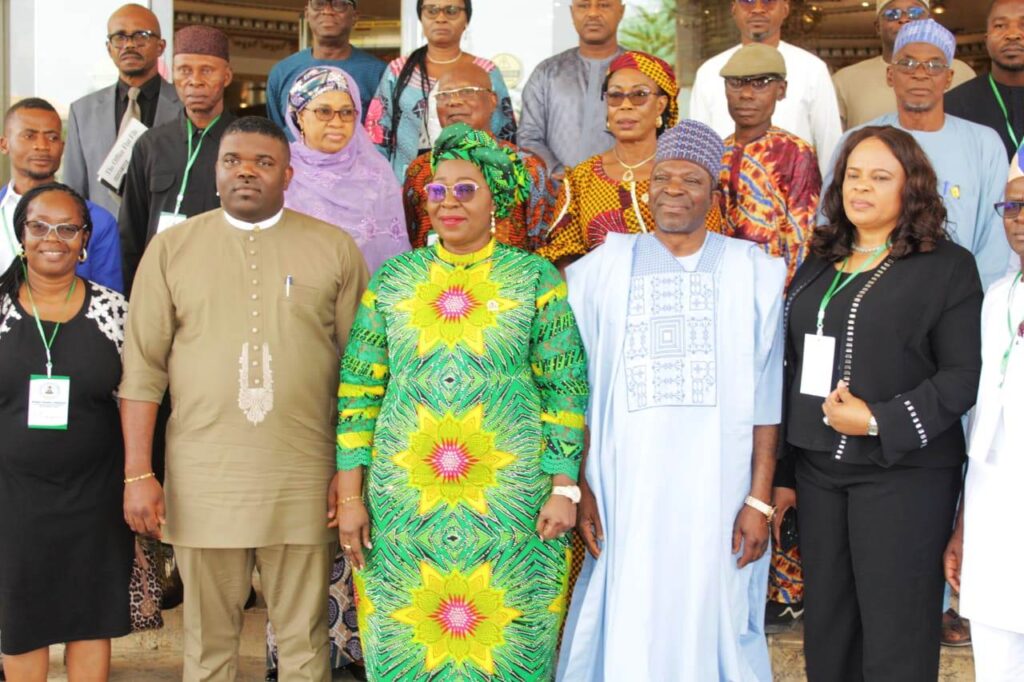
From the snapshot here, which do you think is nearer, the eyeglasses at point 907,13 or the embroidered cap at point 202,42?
the embroidered cap at point 202,42

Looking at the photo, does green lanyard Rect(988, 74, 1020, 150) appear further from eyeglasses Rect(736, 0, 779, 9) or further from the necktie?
the necktie

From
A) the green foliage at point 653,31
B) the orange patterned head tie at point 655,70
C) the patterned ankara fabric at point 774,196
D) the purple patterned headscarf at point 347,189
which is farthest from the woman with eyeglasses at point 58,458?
the green foliage at point 653,31

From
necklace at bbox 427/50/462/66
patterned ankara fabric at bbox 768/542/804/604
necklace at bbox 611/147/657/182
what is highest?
necklace at bbox 427/50/462/66

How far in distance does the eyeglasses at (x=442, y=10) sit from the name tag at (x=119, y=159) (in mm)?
1374

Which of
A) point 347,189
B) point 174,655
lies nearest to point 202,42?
point 347,189

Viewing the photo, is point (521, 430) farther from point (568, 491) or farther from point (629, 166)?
point (629, 166)

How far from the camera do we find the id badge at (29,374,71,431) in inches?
155

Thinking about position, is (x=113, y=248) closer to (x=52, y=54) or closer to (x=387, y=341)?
(x=387, y=341)

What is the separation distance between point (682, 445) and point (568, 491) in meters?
0.37

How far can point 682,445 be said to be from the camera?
368 centimetres

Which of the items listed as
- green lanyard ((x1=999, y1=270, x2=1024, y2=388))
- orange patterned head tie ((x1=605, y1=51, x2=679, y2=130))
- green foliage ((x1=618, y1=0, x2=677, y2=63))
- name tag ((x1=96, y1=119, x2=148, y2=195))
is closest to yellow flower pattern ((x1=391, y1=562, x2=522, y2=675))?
green lanyard ((x1=999, y1=270, x2=1024, y2=388))

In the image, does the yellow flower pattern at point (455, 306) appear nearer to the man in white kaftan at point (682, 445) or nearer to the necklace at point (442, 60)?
the man in white kaftan at point (682, 445)

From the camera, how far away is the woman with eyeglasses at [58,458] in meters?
3.96

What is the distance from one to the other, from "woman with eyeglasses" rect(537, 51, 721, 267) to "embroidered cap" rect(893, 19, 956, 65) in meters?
1.06
